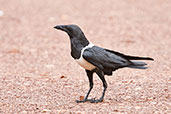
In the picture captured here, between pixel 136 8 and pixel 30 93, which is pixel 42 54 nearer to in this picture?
pixel 30 93

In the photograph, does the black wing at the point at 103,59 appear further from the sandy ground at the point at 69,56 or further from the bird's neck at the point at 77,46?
the sandy ground at the point at 69,56

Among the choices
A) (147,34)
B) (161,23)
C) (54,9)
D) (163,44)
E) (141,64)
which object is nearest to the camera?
(141,64)

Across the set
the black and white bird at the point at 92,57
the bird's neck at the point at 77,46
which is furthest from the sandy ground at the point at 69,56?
the bird's neck at the point at 77,46

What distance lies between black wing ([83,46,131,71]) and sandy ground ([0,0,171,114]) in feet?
1.77

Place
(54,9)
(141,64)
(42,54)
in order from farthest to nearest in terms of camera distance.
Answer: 1. (54,9)
2. (42,54)
3. (141,64)

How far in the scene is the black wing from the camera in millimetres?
5859

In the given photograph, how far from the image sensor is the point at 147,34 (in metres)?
13.7

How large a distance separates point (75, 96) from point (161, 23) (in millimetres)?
8863

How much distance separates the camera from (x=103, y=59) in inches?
236

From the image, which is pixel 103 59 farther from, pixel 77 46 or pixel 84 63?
pixel 77 46

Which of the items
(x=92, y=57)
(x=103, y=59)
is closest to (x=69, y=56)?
(x=103, y=59)

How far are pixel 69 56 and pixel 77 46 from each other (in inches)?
192

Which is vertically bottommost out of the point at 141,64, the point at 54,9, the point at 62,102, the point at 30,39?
the point at 62,102

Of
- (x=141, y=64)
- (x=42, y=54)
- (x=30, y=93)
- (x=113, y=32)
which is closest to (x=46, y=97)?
(x=30, y=93)
